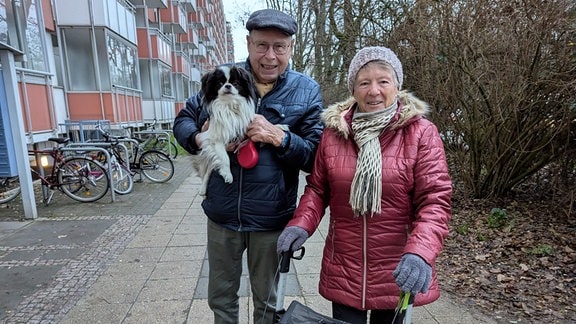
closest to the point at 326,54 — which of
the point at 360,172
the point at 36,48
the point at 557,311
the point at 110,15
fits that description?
the point at 110,15

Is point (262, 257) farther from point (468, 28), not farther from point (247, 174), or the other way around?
point (468, 28)

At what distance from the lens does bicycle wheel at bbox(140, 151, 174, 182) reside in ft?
28.8

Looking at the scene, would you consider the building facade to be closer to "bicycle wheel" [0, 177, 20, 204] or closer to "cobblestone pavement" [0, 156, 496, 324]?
"bicycle wheel" [0, 177, 20, 204]

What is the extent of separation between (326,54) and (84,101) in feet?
25.5

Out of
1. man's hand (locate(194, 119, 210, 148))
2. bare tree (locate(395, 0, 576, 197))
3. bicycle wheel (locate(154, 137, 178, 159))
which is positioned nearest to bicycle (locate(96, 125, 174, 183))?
bicycle wheel (locate(154, 137, 178, 159))

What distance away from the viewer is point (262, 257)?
2.11m

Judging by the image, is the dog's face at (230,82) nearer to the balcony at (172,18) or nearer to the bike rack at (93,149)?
the bike rack at (93,149)

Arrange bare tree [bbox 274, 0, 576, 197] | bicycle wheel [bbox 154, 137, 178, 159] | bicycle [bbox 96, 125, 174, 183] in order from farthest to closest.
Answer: bicycle wheel [bbox 154, 137, 178, 159] < bicycle [bbox 96, 125, 174, 183] < bare tree [bbox 274, 0, 576, 197]

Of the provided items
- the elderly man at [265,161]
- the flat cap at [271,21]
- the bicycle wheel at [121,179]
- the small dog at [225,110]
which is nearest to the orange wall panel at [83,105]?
the bicycle wheel at [121,179]

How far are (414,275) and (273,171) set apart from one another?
89 centimetres

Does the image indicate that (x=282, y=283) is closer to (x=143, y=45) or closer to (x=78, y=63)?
(x=78, y=63)

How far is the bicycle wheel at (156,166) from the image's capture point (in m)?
8.77

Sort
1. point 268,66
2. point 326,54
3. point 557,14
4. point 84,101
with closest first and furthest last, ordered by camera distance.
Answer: point 268,66 → point 557,14 → point 84,101 → point 326,54

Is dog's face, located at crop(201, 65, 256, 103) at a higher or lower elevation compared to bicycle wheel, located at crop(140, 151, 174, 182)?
higher
